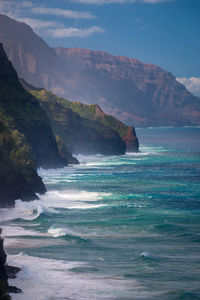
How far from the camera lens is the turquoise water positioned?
3959 centimetres

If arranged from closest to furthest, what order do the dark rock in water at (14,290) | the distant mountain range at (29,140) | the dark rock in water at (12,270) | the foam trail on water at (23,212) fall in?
the dark rock in water at (14,290), the dark rock in water at (12,270), the foam trail on water at (23,212), the distant mountain range at (29,140)

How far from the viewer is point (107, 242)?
176 ft

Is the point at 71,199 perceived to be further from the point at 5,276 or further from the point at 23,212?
the point at 5,276

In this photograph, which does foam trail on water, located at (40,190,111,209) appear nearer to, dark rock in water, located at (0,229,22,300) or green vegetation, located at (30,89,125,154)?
dark rock in water, located at (0,229,22,300)

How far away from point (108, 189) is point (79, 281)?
53.6 metres

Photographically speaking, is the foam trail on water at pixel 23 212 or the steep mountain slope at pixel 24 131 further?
the steep mountain slope at pixel 24 131

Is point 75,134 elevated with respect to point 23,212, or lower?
elevated

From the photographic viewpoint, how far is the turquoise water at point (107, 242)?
39594mm

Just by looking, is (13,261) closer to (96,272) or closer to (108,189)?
(96,272)

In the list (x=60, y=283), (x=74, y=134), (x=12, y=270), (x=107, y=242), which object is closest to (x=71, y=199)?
(x=107, y=242)

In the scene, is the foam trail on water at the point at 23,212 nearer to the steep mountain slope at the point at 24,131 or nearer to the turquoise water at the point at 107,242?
the turquoise water at the point at 107,242

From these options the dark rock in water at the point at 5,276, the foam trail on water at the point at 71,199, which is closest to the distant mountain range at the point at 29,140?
the foam trail on water at the point at 71,199

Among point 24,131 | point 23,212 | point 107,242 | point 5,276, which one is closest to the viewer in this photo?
point 5,276

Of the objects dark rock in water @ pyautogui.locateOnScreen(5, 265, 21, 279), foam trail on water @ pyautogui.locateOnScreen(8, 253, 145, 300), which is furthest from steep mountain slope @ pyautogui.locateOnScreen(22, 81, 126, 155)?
dark rock in water @ pyautogui.locateOnScreen(5, 265, 21, 279)
